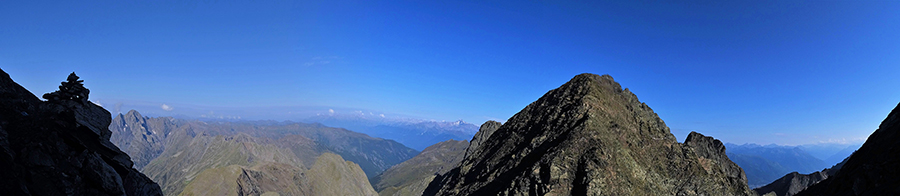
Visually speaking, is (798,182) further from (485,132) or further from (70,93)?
(70,93)

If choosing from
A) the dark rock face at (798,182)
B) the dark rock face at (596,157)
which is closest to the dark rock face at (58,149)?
the dark rock face at (596,157)

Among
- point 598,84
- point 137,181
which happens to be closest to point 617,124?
point 598,84

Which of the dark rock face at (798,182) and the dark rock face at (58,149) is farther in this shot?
the dark rock face at (798,182)

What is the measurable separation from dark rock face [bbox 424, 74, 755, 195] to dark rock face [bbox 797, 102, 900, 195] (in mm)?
18962

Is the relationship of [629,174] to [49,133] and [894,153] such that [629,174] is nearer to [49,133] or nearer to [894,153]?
[894,153]

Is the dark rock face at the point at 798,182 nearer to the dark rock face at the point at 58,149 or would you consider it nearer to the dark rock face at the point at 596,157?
the dark rock face at the point at 596,157

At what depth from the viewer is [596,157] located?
46.3m

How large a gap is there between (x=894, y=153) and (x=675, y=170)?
90.6ft

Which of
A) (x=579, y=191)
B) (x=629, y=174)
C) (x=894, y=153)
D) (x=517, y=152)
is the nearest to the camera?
(x=894, y=153)

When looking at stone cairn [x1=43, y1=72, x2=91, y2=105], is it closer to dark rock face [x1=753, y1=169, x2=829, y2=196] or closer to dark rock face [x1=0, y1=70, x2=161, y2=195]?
dark rock face [x1=0, y1=70, x2=161, y2=195]

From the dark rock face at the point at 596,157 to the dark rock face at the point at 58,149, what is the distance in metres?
41.4

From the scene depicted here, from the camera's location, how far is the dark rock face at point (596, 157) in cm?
4531

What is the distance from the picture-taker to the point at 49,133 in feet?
80.5

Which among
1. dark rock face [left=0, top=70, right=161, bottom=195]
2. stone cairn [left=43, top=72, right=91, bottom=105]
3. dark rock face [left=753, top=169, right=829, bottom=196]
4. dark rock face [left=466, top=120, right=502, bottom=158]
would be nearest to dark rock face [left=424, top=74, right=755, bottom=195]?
dark rock face [left=0, top=70, right=161, bottom=195]
